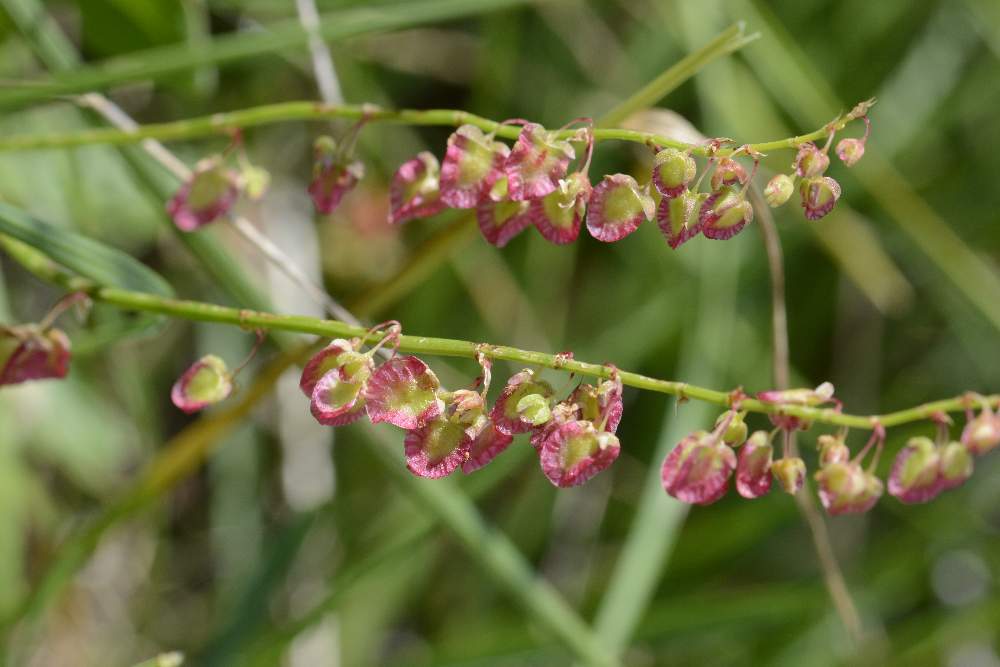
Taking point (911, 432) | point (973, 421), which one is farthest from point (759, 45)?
point (973, 421)

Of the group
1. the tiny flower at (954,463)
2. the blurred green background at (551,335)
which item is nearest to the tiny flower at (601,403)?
the tiny flower at (954,463)

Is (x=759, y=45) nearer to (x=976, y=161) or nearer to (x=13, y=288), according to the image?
(x=976, y=161)

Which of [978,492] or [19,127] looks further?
[978,492]

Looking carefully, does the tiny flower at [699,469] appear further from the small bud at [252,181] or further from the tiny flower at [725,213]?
the small bud at [252,181]

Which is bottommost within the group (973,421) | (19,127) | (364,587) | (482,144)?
(973,421)

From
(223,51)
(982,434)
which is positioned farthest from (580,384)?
(223,51)

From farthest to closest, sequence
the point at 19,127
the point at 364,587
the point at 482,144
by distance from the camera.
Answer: the point at 364,587 < the point at 19,127 < the point at 482,144
